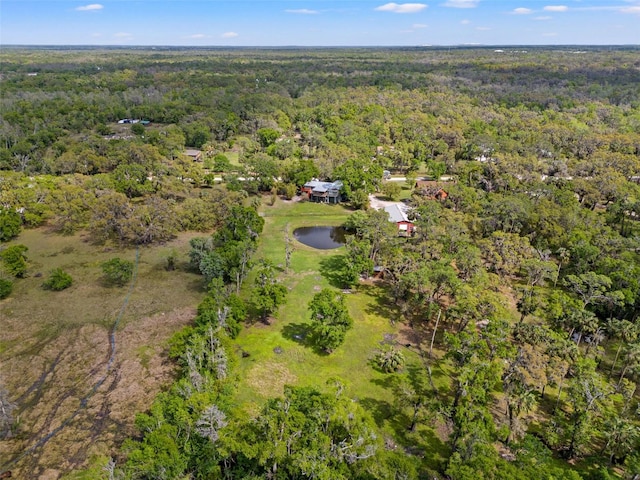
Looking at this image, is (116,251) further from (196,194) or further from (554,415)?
(554,415)

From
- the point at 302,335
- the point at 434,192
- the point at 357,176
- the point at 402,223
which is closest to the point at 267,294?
the point at 302,335

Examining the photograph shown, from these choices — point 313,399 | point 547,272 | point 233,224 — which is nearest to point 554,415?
point 547,272

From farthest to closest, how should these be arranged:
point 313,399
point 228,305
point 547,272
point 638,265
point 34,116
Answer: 1. point 34,116
2. point 638,265
3. point 547,272
4. point 228,305
5. point 313,399

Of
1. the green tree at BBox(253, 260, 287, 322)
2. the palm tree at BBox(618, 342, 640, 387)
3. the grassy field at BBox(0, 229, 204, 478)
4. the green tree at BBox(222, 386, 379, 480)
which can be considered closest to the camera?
the green tree at BBox(222, 386, 379, 480)

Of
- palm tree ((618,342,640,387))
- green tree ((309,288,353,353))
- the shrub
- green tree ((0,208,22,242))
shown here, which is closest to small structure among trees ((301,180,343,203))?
green tree ((309,288,353,353))

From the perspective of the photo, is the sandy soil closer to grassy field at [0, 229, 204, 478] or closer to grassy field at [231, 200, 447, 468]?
grassy field at [0, 229, 204, 478]

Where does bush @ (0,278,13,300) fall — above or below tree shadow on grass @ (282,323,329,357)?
above
